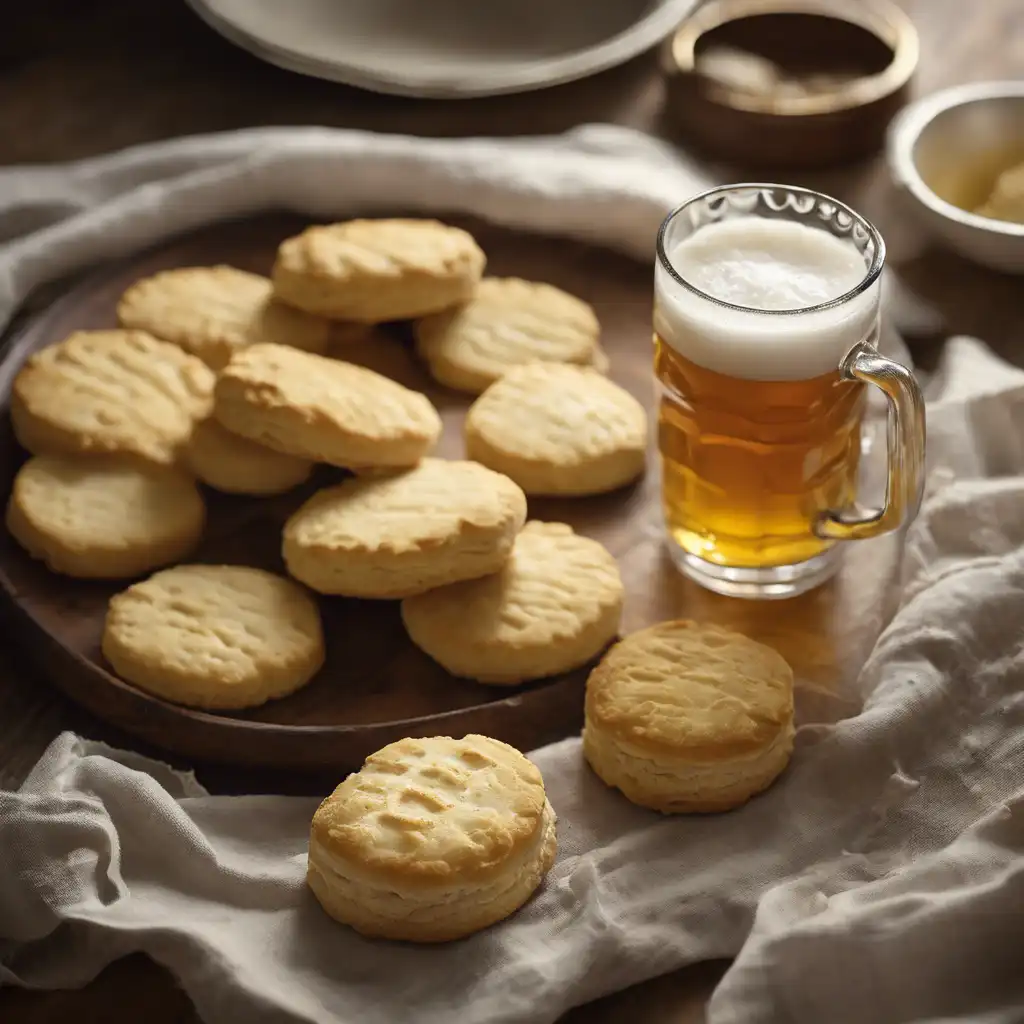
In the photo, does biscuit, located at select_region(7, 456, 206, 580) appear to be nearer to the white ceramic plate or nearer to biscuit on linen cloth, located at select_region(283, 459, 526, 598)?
biscuit on linen cloth, located at select_region(283, 459, 526, 598)

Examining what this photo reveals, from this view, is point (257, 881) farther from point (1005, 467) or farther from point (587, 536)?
point (1005, 467)

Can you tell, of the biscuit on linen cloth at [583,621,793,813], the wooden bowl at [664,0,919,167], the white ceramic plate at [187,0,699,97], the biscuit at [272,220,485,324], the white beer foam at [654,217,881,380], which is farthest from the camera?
the white ceramic plate at [187,0,699,97]

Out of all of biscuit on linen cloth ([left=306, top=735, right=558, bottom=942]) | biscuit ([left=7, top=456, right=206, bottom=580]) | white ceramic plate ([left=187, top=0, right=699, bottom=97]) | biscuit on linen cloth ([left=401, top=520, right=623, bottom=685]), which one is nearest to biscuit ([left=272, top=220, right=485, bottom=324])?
biscuit ([left=7, top=456, right=206, bottom=580])

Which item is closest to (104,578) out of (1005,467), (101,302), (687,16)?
(101,302)

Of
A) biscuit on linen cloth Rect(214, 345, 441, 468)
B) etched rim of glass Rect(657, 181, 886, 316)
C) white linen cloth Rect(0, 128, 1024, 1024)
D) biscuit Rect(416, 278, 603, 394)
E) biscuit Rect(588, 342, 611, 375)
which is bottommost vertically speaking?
white linen cloth Rect(0, 128, 1024, 1024)

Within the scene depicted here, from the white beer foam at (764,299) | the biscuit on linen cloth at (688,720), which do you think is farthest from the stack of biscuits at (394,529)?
the white beer foam at (764,299)

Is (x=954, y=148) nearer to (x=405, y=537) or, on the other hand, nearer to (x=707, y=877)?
(x=405, y=537)
